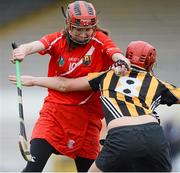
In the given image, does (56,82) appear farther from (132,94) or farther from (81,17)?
(132,94)

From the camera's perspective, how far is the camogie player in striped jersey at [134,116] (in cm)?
427

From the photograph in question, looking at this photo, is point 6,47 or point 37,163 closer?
point 37,163

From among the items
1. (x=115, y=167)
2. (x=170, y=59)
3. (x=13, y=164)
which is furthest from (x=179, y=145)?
(x=115, y=167)

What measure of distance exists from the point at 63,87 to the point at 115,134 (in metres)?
0.87

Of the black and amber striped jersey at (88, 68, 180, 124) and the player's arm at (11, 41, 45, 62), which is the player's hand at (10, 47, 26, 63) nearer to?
the player's arm at (11, 41, 45, 62)

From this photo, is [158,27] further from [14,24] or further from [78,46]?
[78,46]

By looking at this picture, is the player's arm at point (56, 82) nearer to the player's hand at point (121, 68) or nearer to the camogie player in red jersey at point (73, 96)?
the camogie player in red jersey at point (73, 96)

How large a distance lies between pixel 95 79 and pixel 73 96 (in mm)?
399

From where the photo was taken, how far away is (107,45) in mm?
5016

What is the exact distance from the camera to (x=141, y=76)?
4602mm

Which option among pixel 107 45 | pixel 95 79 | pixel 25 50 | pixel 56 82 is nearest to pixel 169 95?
pixel 95 79

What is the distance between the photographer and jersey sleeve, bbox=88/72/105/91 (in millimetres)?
4730

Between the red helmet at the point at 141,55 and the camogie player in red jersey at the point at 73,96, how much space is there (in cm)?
16

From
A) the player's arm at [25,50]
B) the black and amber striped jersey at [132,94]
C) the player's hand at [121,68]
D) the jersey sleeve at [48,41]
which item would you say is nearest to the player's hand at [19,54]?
the player's arm at [25,50]
